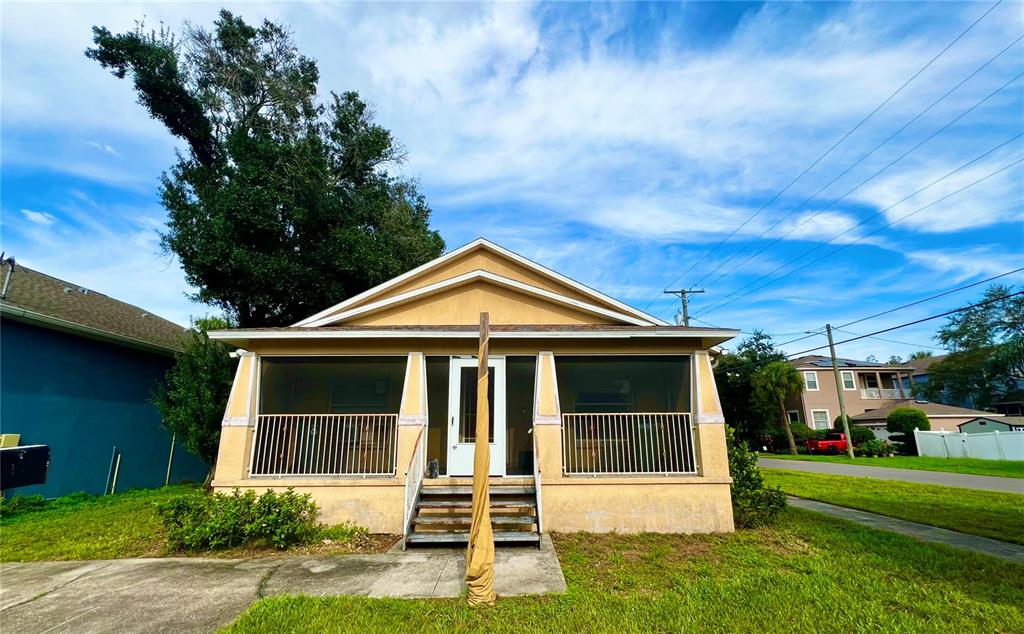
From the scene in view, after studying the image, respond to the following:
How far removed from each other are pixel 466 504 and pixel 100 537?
546 cm

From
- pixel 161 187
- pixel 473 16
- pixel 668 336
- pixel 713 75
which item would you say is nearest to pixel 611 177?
pixel 713 75

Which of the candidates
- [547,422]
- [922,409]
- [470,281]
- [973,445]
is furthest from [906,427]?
[470,281]

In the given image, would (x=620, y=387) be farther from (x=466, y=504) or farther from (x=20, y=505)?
(x=20, y=505)

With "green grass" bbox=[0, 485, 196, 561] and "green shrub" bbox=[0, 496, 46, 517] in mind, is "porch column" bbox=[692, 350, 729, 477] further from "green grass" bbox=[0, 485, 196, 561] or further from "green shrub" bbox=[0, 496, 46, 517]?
"green shrub" bbox=[0, 496, 46, 517]

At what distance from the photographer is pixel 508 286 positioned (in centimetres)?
920

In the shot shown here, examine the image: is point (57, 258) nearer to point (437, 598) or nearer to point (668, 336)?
point (437, 598)

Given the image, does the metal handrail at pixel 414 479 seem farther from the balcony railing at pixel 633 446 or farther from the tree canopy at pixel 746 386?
the tree canopy at pixel 746 386

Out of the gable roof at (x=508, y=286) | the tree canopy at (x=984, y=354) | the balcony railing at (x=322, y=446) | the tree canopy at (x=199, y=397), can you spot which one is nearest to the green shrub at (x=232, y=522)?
the balcony railing at (x=322, y=446)

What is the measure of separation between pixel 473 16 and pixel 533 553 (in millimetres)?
9077

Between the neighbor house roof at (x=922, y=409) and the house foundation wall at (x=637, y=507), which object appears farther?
the neighbor house roof at (x=922, y=409)

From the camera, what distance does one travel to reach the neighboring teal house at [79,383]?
28.9 feet

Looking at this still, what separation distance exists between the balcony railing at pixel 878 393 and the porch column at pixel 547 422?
37.0m

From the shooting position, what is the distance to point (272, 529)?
638cm

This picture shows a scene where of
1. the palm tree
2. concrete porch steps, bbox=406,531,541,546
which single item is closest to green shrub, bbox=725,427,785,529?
concrete porch steps, bbox=406,531,541,546
